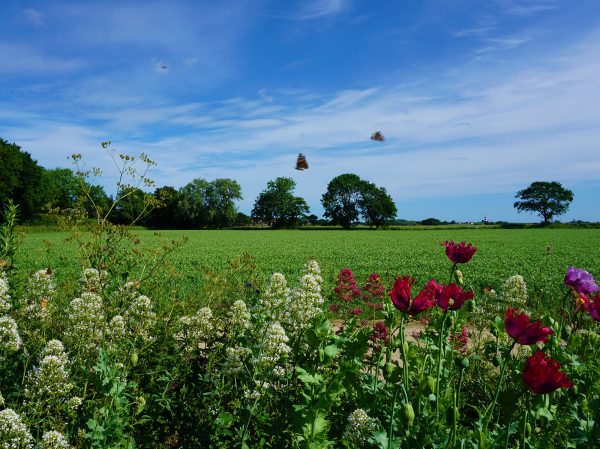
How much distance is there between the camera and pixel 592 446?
2387 millimetres

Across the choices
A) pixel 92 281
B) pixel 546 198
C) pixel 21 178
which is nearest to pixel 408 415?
A: pixel 92 281

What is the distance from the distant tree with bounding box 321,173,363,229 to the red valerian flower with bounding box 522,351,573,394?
103348 millimetres

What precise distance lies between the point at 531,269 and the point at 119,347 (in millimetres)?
22468

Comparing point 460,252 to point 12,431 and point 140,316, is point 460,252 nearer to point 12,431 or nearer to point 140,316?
point 140,316

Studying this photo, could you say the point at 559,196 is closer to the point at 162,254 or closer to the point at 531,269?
the point at 531,269

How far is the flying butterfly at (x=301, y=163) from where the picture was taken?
7025 mm

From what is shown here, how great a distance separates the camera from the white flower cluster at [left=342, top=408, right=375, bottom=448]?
2676 mm

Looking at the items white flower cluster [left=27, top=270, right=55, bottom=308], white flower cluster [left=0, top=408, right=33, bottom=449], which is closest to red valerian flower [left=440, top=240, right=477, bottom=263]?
white flower cluster [left=0, top=408, right=33, bottom=449]

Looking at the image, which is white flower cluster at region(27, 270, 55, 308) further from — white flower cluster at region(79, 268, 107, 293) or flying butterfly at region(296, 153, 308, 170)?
flying butterfly at region(296, 153, 308, 170)

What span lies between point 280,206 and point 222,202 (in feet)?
45.0

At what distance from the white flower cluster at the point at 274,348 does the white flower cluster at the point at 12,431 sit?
4.47ft


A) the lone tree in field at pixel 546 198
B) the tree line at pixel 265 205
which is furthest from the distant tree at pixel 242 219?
the lone tree in field at pixel 546 198

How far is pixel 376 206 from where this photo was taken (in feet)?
348

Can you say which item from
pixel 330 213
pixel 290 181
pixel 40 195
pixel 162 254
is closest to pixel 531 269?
pixel 162 254
